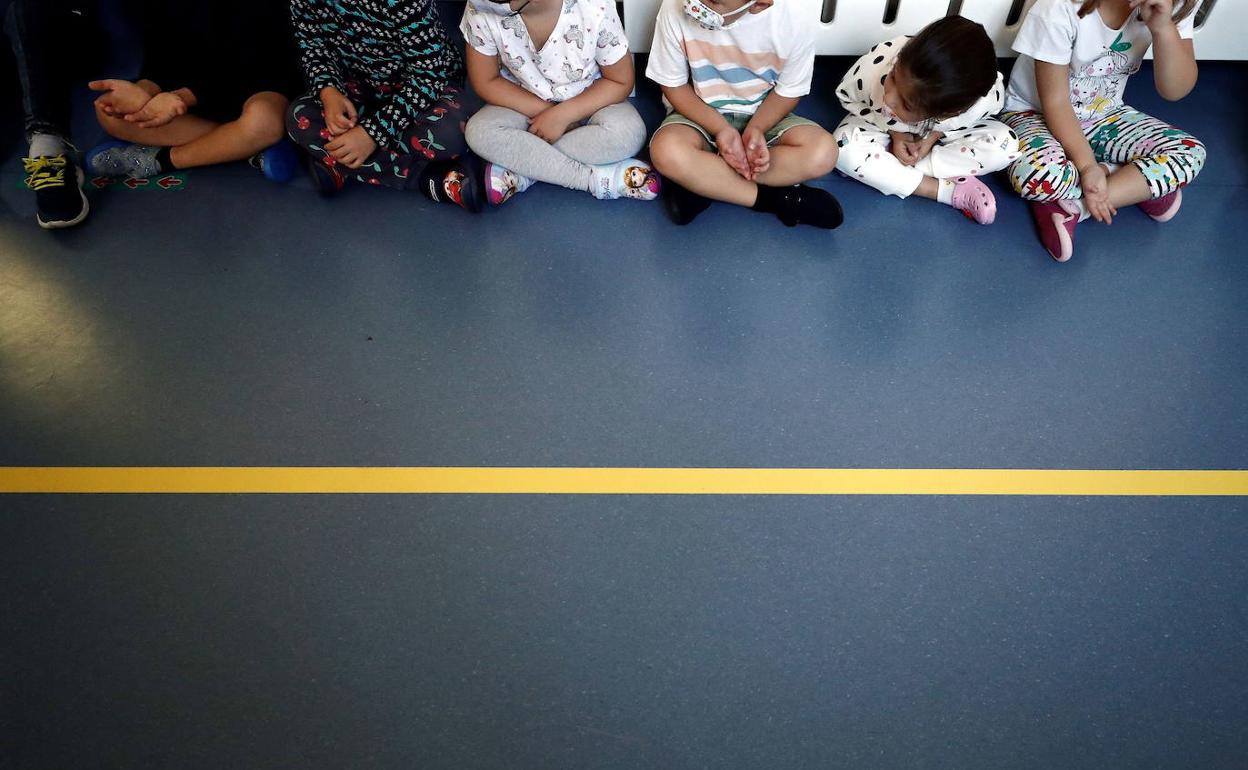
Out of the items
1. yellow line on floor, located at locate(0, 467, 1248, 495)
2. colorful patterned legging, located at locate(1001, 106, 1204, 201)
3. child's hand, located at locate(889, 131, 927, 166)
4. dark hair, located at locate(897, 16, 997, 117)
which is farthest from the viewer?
child's hand, located at locate(889, 131, 927, 166)

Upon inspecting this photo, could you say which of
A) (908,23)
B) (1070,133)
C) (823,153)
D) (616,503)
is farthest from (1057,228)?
(616,503)

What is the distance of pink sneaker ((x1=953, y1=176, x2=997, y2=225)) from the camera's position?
2.27m

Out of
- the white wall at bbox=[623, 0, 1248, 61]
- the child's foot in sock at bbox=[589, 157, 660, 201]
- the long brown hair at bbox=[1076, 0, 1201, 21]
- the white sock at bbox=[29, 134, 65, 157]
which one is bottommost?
the child's foot in sock at bbox=[589, 157, 660, 201]

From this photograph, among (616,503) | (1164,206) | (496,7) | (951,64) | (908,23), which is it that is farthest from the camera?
(908,23)

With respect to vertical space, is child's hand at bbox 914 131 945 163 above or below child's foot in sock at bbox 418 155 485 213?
above

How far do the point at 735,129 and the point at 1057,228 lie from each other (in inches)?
37.1

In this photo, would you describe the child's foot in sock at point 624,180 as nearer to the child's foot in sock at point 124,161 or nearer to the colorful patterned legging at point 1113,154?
the colorful patterned legging at point 1113,154

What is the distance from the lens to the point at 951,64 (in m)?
1.94

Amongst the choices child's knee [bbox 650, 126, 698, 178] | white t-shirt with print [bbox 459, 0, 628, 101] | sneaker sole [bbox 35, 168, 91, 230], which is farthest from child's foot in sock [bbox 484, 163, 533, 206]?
sneaker sole [bbox 35, 168, 91, 230]

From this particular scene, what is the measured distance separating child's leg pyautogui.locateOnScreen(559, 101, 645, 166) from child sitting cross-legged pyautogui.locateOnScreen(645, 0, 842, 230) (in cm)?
11

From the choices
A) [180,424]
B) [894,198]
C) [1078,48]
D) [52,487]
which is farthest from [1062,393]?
[52,487]

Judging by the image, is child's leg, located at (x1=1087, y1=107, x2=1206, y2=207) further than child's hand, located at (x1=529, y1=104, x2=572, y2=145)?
No

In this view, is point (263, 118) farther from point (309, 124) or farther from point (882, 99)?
point (882, 99)

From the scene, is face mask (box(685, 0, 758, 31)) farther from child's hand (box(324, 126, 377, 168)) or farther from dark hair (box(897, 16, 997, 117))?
child's hand (box(324, 126, 377, 168))
